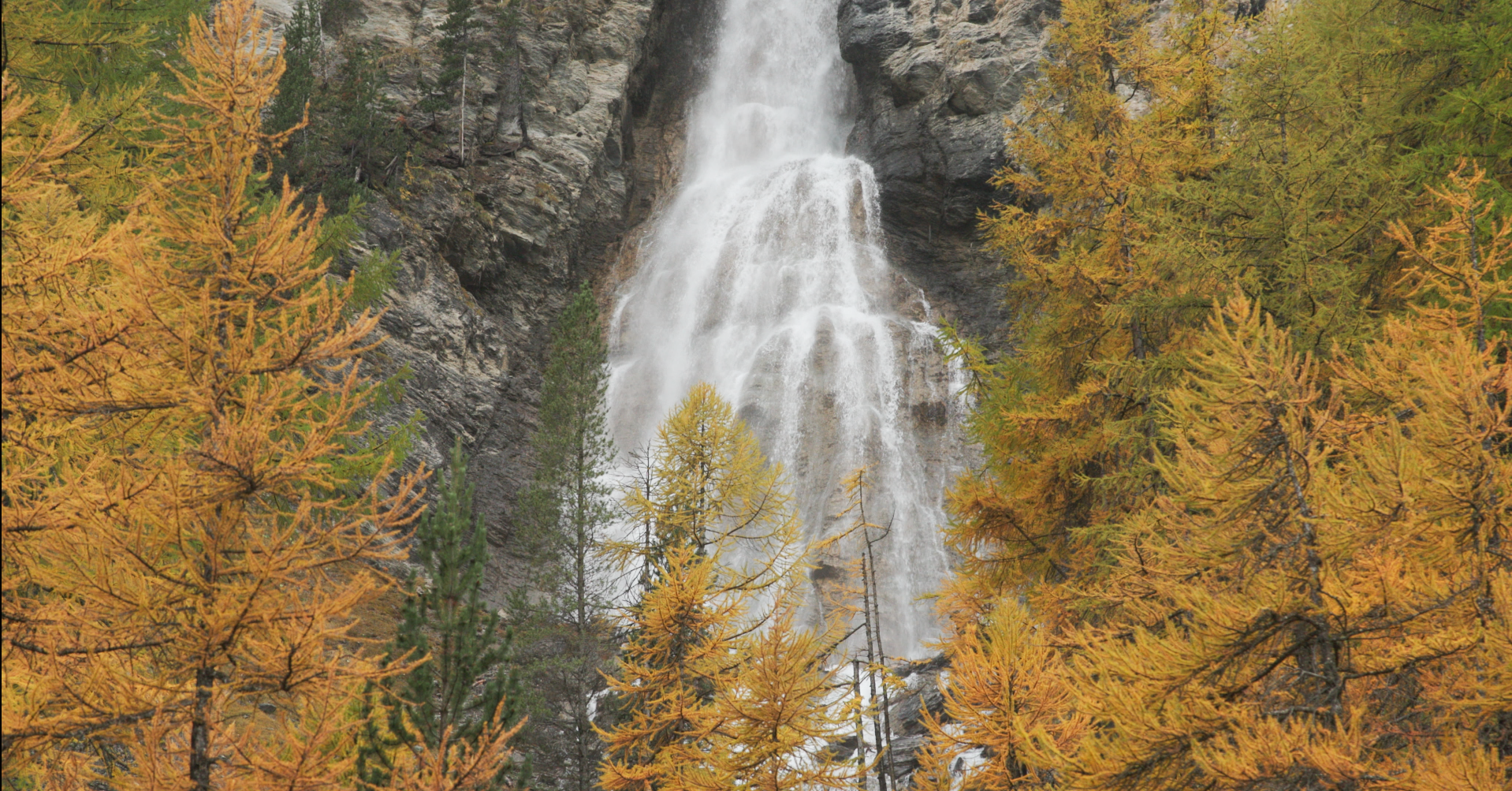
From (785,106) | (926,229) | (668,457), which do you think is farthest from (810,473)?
(785,106)

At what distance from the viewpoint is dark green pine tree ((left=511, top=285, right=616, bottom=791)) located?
1838 cm

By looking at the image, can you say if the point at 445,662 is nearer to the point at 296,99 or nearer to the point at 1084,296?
the point at 1084,296

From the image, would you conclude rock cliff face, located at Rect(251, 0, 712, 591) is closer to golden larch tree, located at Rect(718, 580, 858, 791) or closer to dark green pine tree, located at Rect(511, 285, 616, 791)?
dark green pine tree, located at Rect(511, 285, 616, 791)

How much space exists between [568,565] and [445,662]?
1541 cm

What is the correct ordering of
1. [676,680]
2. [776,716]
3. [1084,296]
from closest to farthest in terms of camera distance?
1. [776,716]
2. [676,680]
3. [1084,296]

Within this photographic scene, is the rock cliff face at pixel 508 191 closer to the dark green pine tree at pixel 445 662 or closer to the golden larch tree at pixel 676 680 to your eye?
the golden larch tree at pixel 676 680

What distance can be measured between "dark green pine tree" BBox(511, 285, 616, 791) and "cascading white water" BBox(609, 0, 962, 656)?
7096 mm

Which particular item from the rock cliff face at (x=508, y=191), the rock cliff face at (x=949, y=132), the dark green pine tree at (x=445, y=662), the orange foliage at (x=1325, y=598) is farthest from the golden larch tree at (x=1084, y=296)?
the rock cliff face at (x=949, y=132)

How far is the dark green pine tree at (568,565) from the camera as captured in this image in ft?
60.3

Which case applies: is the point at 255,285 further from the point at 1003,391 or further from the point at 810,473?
the point at 810,473

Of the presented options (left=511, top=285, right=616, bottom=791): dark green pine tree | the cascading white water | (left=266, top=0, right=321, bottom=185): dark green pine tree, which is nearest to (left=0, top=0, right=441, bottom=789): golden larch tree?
(left=511, top=285, right=616, bottom=791): dark green pine tree

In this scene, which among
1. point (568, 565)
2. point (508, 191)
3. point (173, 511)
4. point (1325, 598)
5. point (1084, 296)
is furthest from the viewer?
point (508, 191)

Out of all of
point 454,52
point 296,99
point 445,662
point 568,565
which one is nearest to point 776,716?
point 445,662

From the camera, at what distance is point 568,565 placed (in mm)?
24906
